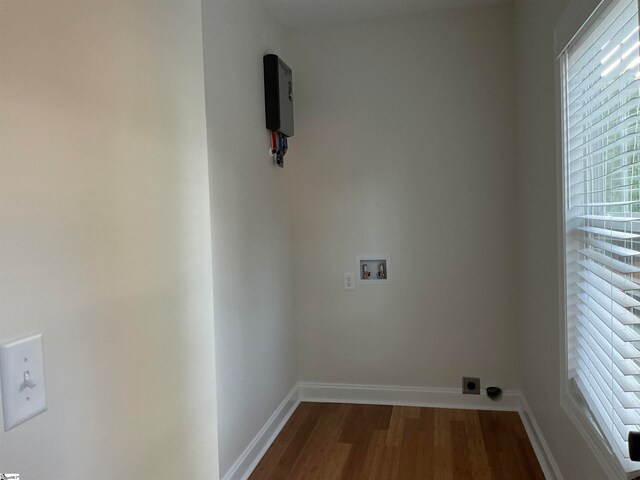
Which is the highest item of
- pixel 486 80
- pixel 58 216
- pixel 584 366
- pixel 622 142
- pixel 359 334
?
pixel 486 80

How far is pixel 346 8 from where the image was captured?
2.91 metres

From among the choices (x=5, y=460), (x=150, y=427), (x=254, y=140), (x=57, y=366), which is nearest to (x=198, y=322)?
(x=150, y=427)

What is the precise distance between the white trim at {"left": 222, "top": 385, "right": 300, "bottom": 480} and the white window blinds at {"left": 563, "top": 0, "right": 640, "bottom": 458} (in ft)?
4.75

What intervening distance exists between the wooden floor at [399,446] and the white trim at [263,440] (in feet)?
0.11

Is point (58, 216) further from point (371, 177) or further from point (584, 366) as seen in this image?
point (371, 177)

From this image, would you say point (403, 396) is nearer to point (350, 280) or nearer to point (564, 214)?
point (350, 280)

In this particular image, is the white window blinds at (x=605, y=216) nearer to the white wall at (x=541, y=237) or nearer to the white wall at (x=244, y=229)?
the white wall at (x=541, y=237)

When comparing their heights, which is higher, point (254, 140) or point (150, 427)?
point (254, 140)

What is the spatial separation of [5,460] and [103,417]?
200mm

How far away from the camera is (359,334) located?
321cm

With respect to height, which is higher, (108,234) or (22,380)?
(108,234)

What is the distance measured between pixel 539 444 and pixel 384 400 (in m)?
0.99

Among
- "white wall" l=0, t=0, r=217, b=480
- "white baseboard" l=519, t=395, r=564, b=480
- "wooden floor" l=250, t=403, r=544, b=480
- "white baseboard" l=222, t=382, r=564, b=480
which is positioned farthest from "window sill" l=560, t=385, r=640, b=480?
"white wall" l=0, t=0, r=217, b=480

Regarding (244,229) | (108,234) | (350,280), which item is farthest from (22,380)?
(350,280)
